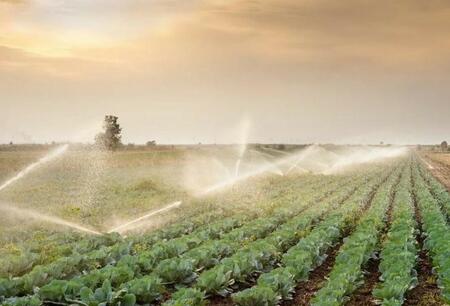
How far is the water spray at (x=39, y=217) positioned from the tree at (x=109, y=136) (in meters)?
54.2

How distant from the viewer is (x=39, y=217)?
2103 cm

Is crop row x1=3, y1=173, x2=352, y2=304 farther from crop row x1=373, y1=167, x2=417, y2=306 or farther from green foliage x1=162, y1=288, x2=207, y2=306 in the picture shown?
crop row x1=373, y1=167, x2=417, y2=306

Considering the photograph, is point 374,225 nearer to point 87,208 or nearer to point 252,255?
point 252,255

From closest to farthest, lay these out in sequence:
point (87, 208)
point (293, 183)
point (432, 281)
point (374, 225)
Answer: point (432, 281)
point (374, 225)
point (87, 208)
point (293, 183)

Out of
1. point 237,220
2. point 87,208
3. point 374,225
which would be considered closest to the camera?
point 374,225

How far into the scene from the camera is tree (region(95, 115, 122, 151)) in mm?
78875

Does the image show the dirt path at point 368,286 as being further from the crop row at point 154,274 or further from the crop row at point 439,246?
the crop row at point 154,274

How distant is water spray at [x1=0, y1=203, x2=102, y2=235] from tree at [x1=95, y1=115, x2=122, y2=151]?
5422cm

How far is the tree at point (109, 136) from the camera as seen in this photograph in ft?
259

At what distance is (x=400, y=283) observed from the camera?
10.4 meters

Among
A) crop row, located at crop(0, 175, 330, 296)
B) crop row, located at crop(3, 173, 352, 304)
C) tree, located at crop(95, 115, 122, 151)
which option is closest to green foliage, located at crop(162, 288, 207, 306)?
crop row, located at crop(3, 173, 352, 304)

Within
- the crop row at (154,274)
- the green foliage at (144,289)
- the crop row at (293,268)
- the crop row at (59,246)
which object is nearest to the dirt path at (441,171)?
the crop row at (293,268)

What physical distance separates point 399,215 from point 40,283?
14.3 metres

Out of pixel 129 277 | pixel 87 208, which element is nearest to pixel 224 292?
pixel 129 277
